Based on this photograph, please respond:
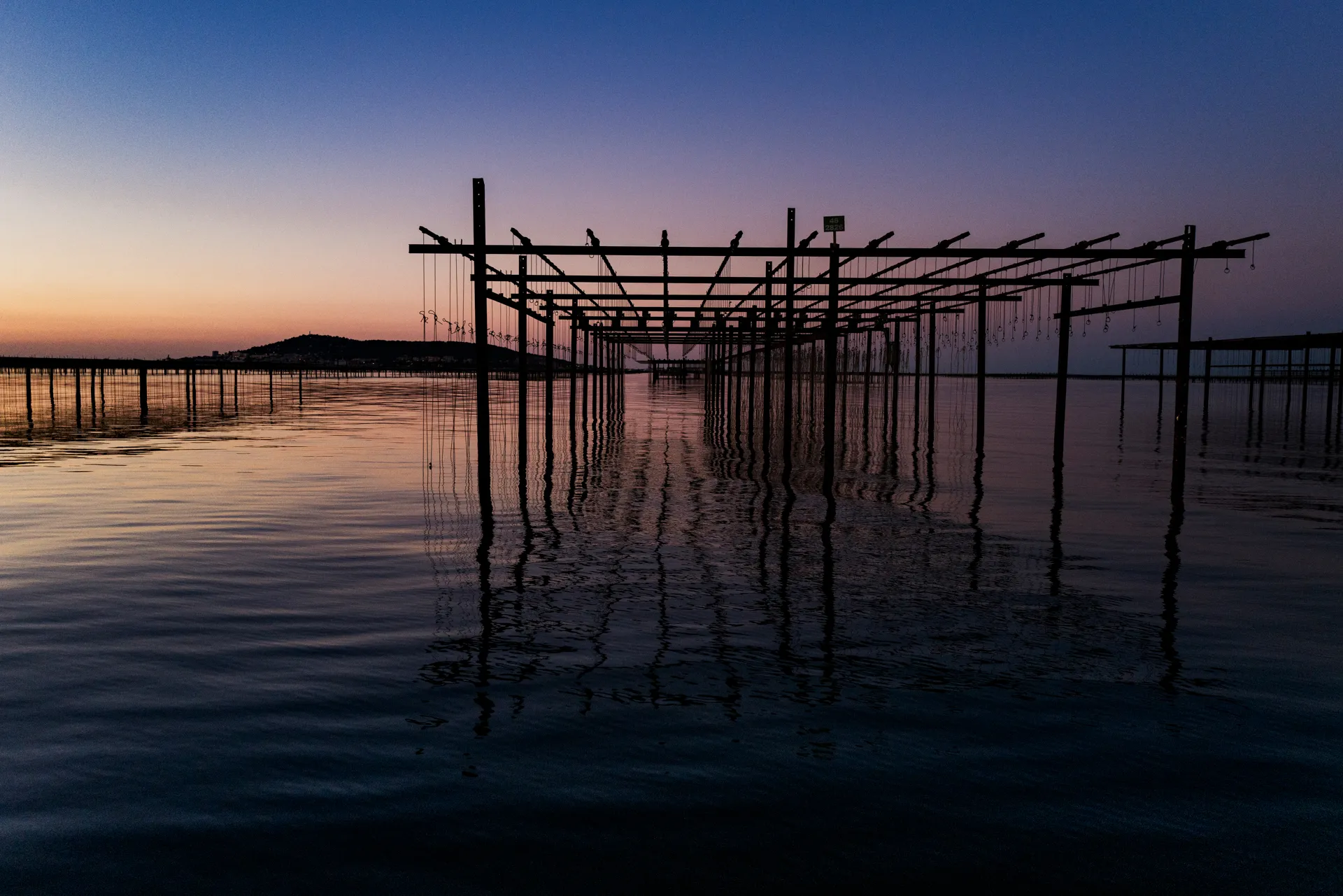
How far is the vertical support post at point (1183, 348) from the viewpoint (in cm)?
1358

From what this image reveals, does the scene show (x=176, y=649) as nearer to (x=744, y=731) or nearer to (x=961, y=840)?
(x=744, y=731)

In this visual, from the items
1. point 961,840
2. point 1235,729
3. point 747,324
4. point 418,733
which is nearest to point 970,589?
point 1235,729

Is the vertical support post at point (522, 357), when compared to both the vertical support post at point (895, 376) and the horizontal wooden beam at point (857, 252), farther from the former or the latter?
the vertical support post at point (895, 376)

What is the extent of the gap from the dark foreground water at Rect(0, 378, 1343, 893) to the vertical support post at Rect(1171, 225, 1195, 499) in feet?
7.15

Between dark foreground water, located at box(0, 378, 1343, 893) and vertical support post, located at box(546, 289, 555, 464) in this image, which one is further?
vertical support post, located at box(546, 289, 555, 464)

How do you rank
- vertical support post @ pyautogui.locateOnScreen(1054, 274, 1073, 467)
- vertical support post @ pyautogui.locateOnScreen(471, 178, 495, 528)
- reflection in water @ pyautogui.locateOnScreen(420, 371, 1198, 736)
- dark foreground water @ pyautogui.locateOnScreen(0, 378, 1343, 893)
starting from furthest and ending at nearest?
vertical support post @ pyautogui.locateOnScreen(1054, 274, 1073, 467), vertical support post @ pyautogui.locateOnScreen(471, 178, 495, 528), reflection in water @ pyautogui.locateOnScreen(420, 371, 1198, 736), dark foreground water @ pyautogui.locateOnScreen(0, 378, 1343, 893)

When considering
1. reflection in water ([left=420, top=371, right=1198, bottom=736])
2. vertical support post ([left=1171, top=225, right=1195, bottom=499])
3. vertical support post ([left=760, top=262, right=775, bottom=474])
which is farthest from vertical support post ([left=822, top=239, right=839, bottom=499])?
vertical support post ([left=1171, top=225, right=1195, bottom=499])

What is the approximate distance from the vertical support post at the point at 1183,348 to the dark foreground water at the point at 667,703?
218cm

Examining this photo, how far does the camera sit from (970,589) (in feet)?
25.5

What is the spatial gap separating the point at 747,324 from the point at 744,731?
1039 inches

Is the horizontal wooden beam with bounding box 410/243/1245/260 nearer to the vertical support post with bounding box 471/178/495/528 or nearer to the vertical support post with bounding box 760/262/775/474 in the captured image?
the vertical support post with bounding box 471/178/495/528

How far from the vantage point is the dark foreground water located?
345cm

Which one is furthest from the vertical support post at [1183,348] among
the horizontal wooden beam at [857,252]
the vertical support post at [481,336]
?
the vertical support post at [481,336]

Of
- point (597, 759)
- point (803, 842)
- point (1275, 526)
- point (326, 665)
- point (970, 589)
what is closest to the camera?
point (803, 842)
